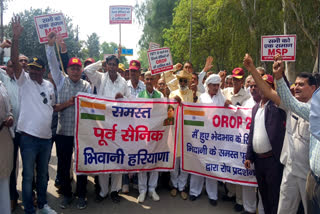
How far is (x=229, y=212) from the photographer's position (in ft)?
15.6

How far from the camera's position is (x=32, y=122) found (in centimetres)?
400

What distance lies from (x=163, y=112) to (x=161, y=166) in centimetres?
96

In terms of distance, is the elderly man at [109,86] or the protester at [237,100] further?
the elderly man at [109,86]

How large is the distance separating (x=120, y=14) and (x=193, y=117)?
5.39 m

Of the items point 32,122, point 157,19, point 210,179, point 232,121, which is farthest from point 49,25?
point 157,19

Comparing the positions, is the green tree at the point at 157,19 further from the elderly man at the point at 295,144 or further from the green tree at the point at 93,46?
the elderly man at the point at 295,144

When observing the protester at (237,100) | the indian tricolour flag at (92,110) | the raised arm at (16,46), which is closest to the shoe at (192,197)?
the protester at (237,100)

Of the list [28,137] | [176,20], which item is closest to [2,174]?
[28,137]

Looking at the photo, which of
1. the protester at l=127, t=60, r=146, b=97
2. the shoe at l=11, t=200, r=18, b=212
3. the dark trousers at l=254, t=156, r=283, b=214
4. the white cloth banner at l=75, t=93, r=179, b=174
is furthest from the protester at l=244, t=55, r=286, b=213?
the shoe at l=11, t=200, r=18, b=212

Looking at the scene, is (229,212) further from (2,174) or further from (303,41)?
(303,41)

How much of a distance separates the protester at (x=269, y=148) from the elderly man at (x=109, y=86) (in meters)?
2.30

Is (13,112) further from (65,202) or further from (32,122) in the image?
(65,202)

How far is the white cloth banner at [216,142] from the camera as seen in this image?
4882 millimetres

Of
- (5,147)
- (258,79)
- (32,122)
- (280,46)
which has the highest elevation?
(280,46)
